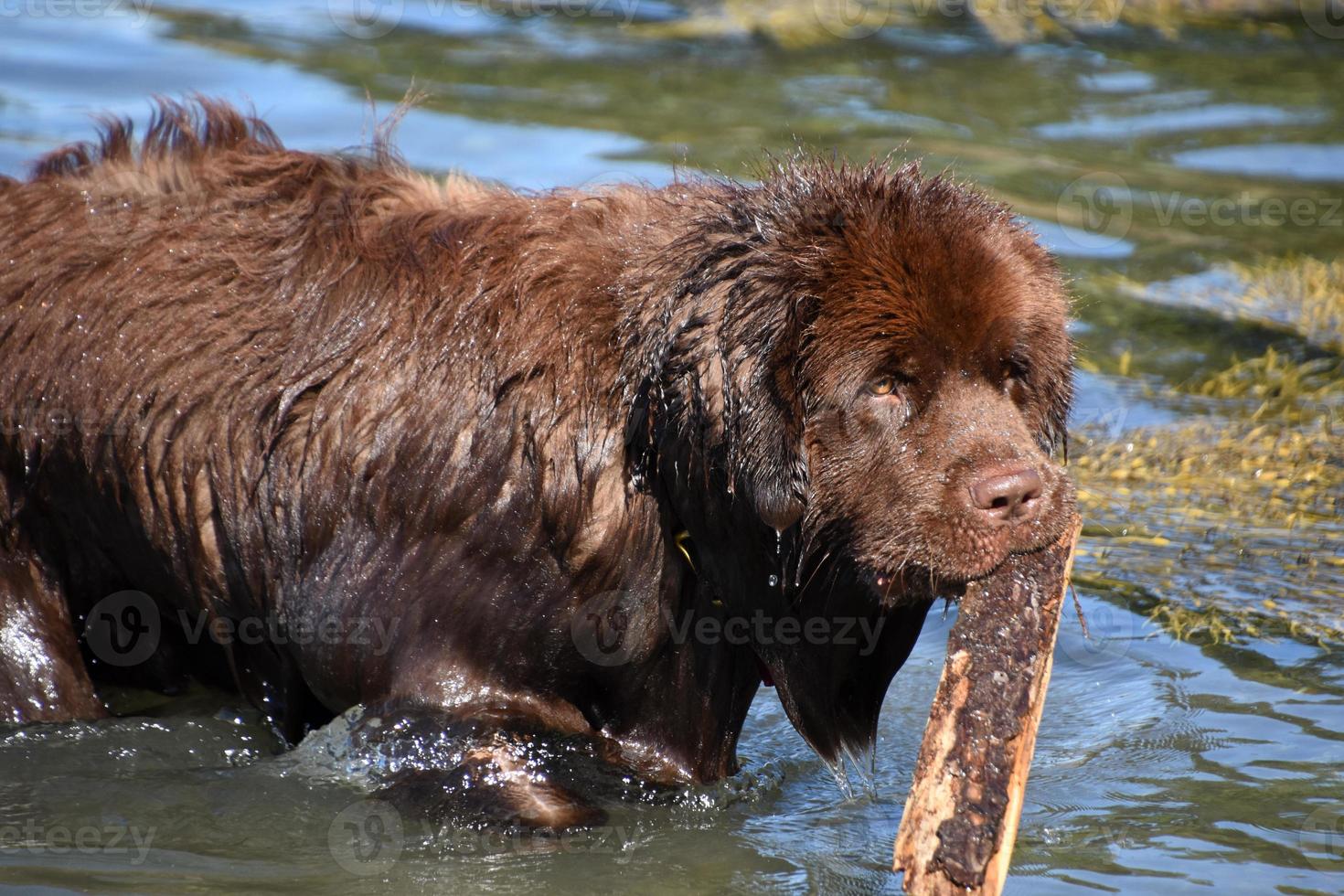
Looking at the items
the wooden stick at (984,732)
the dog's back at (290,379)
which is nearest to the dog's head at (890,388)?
the wooden stick at (984,732)

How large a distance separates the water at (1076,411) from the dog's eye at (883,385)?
151cm

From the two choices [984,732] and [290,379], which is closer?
[984,732]

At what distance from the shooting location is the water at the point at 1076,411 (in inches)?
211

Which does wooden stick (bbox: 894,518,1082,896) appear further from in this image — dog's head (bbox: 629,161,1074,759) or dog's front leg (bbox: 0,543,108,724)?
dog's front leg (bbox: 0,543,108,724)

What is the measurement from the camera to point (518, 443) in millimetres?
5340

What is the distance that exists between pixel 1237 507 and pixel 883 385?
4056mm

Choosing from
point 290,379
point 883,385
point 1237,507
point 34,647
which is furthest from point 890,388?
point 1237,507

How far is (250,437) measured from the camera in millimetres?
5582

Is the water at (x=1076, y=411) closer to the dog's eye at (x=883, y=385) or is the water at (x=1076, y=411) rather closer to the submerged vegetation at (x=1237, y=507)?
the submerged vegetation at (x=1237, y=507)

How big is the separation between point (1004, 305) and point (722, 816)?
1989mm

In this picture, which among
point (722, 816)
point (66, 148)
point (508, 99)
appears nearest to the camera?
point (722, 816)

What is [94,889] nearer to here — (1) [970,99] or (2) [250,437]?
(2) [250,437]

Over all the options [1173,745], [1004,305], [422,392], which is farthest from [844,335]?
[1173,745]

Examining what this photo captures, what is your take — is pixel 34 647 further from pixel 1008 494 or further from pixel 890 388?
pixel 1008 494
